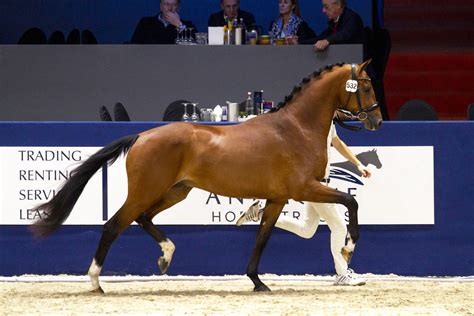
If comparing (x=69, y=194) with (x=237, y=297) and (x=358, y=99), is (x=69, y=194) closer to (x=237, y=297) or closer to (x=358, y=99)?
(x=237, y=297)

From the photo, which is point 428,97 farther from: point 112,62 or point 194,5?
point 112,62

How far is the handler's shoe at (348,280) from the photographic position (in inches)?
414

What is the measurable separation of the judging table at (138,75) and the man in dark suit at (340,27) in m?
0.13

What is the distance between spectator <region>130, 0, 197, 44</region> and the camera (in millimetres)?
14078

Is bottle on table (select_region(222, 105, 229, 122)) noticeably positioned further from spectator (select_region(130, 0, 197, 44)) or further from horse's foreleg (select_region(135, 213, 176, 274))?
horse's foreleg (select_region(135, 213, 176, 274))

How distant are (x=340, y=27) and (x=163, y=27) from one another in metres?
2.12

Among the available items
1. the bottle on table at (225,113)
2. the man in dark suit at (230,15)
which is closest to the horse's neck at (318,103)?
the bottle on table at (225,113)

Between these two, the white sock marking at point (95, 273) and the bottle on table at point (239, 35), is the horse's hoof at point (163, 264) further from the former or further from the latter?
the bottle on table at point (239, 35)

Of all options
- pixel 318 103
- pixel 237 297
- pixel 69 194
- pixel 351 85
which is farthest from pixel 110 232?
pixel 351 85

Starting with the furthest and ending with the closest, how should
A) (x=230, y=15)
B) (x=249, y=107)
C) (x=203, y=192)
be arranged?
(x=230, y=15)
(x=249, y=107)
(x=203, y=192)

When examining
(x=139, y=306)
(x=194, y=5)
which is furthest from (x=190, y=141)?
(x=194, y=5)

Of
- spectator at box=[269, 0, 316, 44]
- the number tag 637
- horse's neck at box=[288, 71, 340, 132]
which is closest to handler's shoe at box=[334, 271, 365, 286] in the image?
horse's neck at box=[288, 71, 340, 132]

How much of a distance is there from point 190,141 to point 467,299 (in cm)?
260

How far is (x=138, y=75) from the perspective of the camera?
13.6 m
